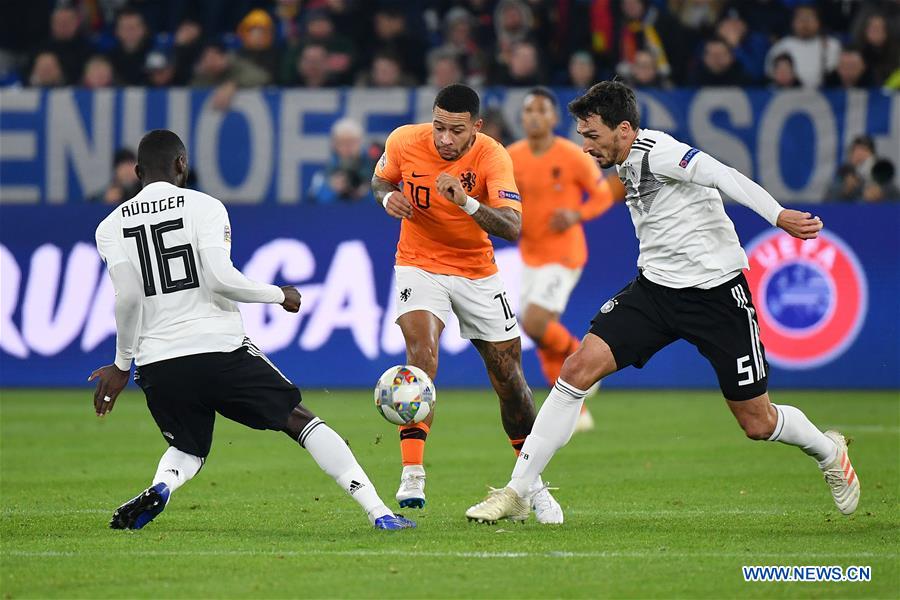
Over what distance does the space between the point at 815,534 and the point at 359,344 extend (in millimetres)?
8750

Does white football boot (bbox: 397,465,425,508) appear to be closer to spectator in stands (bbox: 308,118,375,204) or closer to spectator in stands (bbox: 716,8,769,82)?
spectator in stands (bbox: 308,118,375,204)

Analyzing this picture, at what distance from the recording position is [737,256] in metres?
7.89

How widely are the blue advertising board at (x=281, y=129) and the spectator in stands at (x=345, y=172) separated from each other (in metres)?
0.40

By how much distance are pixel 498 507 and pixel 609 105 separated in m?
2.12

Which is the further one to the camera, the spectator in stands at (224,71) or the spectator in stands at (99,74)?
the spectator in stands at (224,71)

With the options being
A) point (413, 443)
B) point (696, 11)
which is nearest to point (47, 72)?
point (696, 11)

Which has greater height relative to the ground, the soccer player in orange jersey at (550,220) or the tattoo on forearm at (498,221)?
the tattoo on forearm at (498,221)

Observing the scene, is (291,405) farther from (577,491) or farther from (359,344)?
(359,344)

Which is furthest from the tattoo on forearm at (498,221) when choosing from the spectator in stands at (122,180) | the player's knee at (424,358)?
the spectator in stands at (122,180)

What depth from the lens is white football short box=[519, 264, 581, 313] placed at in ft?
44.7

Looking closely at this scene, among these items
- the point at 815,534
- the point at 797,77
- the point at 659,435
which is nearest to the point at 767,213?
the point at 815,534

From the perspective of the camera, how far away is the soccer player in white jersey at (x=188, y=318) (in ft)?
24.1

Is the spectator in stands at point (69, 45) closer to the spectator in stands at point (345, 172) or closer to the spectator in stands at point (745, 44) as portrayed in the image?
the spectator in stands at point (345, 172)

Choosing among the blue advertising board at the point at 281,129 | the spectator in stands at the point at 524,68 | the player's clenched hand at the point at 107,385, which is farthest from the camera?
the spectator in stands at the point at 524,68
